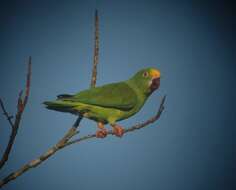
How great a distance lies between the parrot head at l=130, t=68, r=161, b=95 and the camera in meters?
1.49

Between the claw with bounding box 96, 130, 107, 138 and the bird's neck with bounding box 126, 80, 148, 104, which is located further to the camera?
the bird's neck with bounding box 126, 80, 148, 104

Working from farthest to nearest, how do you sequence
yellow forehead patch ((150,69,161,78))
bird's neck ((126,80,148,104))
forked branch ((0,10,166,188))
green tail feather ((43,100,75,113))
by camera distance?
bird's neck ((126,80,148,104)) < yellow forehead patch ((150,69,161,78)) < green tail feather ((43,100,75,113)) < forked branch ((0,10,166,188))

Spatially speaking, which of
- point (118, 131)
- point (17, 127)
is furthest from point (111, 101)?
point (17, 127)

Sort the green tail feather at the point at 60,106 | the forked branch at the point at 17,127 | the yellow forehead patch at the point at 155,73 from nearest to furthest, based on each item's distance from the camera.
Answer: the forked branch at the point at 17,127
the green tail feather at the point at 60,106
the yellow forehead patch at the point at 155,73

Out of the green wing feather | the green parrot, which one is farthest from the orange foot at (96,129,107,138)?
the green wing feather

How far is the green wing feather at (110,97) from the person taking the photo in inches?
52.7

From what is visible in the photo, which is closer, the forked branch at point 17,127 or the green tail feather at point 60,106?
the forked branch at point 17,127

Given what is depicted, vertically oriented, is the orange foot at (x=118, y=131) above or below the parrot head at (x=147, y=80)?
below

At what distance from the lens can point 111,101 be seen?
1.45 m

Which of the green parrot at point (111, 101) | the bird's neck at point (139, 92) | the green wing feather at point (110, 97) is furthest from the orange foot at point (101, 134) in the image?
the bird's neck at point (139, 92)

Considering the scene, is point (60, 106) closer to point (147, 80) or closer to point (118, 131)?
point (118, 131)

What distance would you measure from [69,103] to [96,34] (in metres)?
0.36

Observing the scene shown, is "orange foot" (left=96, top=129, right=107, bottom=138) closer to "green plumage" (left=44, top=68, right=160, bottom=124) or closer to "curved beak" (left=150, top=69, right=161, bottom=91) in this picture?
"green plumage" (left=44, top=68, right=160, bottom=124)

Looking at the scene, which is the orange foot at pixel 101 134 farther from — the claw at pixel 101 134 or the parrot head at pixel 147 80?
the parrot head at pixel 147 80
